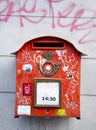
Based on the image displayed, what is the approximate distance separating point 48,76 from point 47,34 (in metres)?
0.67

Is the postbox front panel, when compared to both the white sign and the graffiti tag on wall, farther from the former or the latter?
the graffiti tag on wall

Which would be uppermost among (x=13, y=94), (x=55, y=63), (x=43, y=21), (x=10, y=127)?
(x=43, y=21)

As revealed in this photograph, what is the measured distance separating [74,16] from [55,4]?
28cm

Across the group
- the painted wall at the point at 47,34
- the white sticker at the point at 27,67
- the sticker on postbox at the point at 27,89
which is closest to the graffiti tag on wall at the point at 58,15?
the painted wall at the point at 47,34

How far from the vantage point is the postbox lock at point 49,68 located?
11.8ft

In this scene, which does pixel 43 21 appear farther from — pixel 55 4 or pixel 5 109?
pixel 5 109

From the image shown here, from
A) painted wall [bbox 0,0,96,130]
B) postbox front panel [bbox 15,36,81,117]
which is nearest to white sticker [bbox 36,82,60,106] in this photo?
postbox front panel [bbox 15,36,81,117]

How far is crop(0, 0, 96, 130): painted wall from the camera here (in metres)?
4.05

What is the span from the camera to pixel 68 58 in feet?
11.9

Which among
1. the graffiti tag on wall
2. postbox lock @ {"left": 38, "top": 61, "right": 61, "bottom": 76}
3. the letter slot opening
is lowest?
postbox lock @ {"left": 38, "top": 61, "right": 61, "bottom": 76}

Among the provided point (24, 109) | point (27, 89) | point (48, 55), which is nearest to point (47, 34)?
point (48, 55)

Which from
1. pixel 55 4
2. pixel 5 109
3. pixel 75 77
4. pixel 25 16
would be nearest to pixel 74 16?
pixel 55 4

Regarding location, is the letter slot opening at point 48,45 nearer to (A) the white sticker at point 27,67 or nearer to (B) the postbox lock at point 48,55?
(B) the postbox lock at point 48,55

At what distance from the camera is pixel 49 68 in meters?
3.62
